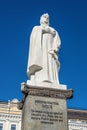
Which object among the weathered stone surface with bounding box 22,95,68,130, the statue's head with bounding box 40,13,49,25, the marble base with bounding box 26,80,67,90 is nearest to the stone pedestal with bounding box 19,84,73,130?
the weathered stone surface with bounding box 22,95,68,130

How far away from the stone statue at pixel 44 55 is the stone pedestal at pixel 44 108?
1.83 feet

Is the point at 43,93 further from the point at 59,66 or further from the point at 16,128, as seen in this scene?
the point at 16,128

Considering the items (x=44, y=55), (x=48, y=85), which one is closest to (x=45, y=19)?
(x=44, y=55)

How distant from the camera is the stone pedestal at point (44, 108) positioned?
428 inches

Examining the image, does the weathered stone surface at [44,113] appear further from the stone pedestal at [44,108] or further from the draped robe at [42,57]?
the draped robe at [42,57]

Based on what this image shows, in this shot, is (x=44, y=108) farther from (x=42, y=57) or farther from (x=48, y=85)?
(x=42, y=57)

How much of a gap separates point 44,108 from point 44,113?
0.64ft

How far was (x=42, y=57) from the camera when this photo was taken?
12.4 meters

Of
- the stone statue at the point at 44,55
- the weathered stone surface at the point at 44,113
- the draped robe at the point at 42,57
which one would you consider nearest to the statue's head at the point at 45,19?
the stone statue at the point at 44,55

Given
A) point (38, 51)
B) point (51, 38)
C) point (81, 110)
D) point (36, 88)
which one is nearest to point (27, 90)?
point (36, 88)

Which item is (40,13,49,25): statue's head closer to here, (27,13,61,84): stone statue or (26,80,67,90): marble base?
(27,13,61,84): stone statue

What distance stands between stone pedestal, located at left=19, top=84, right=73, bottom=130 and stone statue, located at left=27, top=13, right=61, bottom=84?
22.0 inches

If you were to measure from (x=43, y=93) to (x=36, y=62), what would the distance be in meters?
1.39

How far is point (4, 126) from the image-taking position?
149 ft
